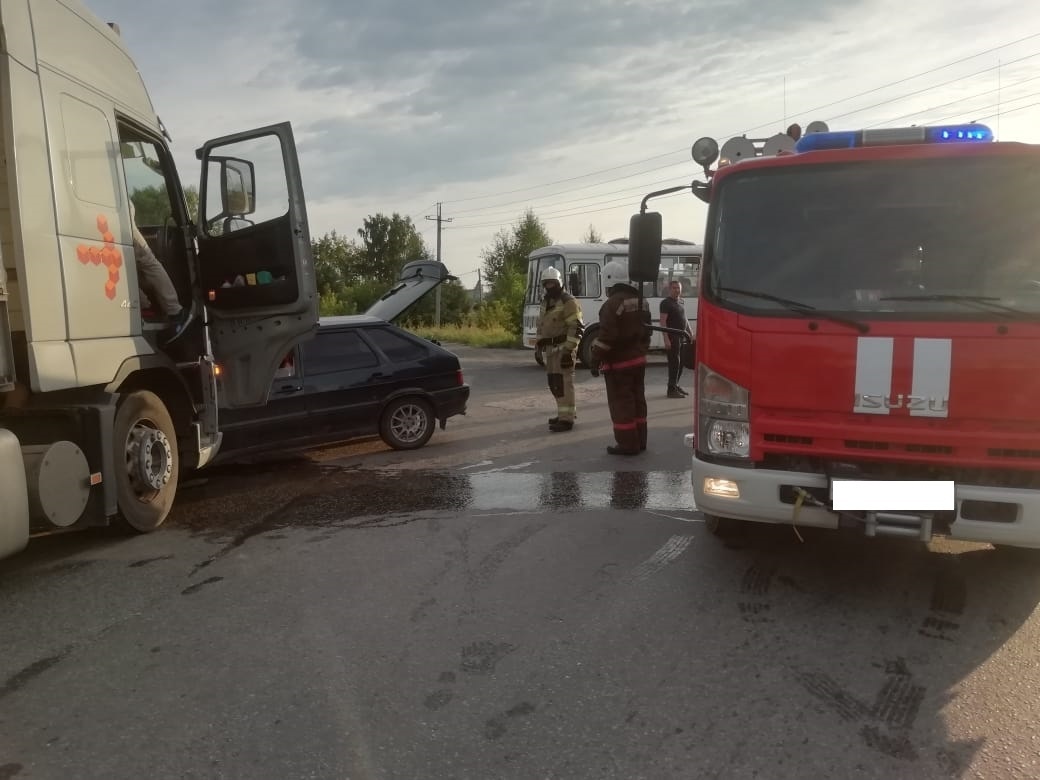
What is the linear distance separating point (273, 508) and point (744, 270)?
13.1 ft

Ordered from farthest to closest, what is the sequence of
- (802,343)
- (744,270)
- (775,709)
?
(744,270) < (802,343) < (775,709)

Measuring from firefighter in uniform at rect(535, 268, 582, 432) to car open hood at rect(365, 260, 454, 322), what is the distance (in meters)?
1.41

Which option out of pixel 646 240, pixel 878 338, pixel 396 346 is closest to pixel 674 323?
pixel 396 346

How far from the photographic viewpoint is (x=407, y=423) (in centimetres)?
852

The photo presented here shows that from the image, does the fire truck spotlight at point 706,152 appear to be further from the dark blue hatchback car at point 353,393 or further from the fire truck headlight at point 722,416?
the dark blue hatchback car at point 353,393

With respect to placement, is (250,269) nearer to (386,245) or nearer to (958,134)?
(958,134)

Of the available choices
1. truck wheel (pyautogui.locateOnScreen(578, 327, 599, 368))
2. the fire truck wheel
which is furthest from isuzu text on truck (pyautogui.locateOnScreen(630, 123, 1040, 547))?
truck wheel (pyautogui.locateOnScreen(578, 327, 599, 368))

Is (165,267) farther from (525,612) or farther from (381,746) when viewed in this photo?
(381,746)

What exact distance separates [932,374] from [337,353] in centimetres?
584

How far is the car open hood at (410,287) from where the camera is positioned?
1008cm

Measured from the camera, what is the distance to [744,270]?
13.3 ft

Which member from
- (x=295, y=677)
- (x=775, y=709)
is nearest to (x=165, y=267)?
(x=295, y=677)

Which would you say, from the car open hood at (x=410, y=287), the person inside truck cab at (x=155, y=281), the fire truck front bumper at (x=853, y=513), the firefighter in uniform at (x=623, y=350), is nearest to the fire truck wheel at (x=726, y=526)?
the fire truck front bumper at (x=853, y=513)

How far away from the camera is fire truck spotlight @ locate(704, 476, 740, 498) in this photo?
3902mm
